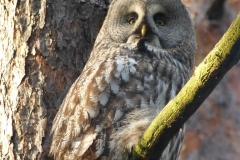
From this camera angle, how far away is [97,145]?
10.1ft

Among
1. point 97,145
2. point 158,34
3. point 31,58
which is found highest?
point 158,34

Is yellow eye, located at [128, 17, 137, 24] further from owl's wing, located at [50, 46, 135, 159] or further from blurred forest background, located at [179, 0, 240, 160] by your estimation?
blurred forest background, located at [179, 0, 240, 160]

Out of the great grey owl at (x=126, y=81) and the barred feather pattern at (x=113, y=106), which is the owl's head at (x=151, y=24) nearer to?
the great grey owl at (x=126, y=81)

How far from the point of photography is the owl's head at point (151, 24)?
12.0ft

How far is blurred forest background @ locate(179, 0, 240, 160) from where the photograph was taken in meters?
4.44

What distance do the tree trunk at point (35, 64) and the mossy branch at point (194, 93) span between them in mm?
1058

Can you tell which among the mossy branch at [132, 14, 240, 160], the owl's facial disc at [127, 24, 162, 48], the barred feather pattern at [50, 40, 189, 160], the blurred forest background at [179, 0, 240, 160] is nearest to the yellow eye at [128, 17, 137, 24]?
the owl's facial disc at [127, 24, 162, 48]

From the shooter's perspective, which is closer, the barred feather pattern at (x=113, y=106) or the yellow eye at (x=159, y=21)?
the barred feather pattern at (x=113, y=106)

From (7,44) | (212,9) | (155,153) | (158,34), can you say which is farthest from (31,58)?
(212,9)

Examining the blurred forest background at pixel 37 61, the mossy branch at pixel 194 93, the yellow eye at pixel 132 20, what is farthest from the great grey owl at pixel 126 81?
the mossy branch at pixel 194 93

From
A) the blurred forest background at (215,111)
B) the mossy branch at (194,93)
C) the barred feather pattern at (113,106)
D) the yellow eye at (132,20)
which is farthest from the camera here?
the blurred forest background at (215,111)

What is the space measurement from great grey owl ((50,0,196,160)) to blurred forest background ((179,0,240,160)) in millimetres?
792

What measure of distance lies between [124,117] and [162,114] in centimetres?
60

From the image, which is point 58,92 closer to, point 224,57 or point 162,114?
point 162,114
